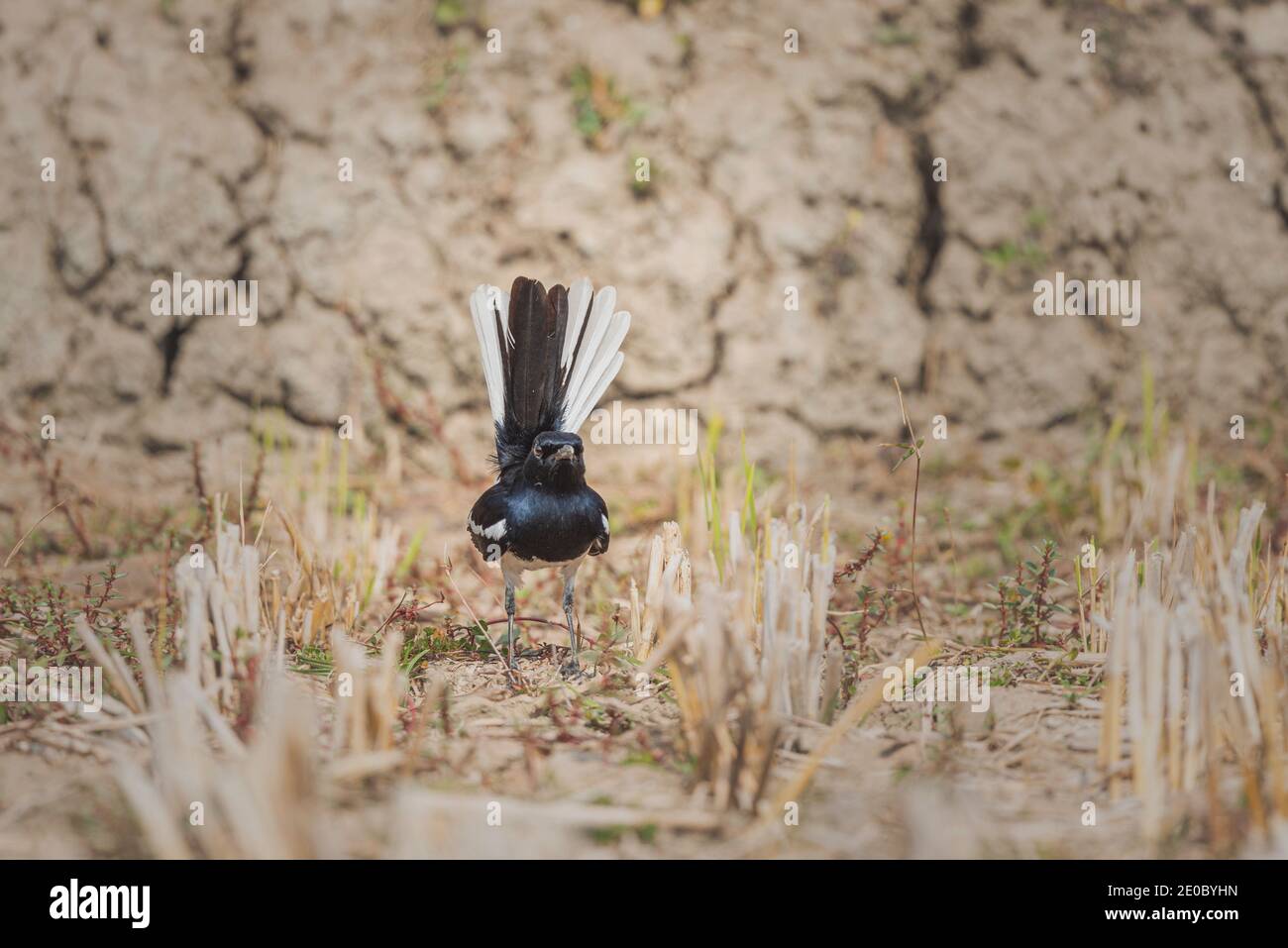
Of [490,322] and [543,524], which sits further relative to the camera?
[490,322]

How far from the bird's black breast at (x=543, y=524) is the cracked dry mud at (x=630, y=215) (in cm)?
229

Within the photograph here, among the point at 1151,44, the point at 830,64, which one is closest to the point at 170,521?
the point at 830,64

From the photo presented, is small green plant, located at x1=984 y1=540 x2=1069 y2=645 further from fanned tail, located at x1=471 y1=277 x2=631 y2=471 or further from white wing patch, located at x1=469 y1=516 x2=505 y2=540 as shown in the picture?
white wing patch, located at x1=469 y1=516 x2=505 y2=540

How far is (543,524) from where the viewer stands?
365cm

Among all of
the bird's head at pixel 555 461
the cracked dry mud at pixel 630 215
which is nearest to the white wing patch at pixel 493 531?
the bird's head at pixel 555 461

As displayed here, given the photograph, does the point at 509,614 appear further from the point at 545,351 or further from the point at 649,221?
the point at 649,221

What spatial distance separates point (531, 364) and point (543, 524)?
59 cm

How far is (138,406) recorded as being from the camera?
586 centimetres

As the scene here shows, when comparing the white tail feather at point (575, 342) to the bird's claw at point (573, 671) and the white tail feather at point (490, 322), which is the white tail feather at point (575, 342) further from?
the bird's claw at point (573, 671)

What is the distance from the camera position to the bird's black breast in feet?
12.0

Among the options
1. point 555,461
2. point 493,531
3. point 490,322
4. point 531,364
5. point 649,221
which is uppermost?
point 649,221

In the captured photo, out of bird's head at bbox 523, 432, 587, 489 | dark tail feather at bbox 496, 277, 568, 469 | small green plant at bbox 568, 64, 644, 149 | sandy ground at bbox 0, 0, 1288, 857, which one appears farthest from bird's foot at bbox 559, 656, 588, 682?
small green plant at bbox 568, 64, 644, 149

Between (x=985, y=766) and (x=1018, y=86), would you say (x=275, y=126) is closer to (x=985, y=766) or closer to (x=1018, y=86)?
(x=1018, y=86)

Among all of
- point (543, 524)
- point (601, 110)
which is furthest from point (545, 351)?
point (601, 110)
